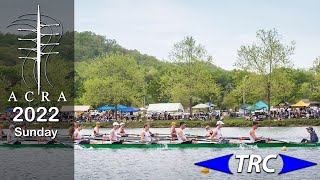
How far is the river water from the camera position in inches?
853

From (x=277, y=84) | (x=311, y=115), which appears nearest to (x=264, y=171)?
(x=311, y=115)

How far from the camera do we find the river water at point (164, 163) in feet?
71.1

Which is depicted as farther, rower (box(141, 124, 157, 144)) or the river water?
rower (box(141, 124, 157, 144))

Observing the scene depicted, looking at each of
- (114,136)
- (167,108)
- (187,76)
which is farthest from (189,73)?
(114,136)

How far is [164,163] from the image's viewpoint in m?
25.5

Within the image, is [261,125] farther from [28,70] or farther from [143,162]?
[143,162]

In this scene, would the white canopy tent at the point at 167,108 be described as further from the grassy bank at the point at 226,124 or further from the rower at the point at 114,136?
the rower at the point at 114,136

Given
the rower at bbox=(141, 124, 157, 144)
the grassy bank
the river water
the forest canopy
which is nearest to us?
the river water

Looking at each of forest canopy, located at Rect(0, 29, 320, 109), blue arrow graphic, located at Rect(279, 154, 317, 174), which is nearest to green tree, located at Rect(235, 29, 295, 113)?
forest canopy, located at Rect(0, 29, 320, 109)

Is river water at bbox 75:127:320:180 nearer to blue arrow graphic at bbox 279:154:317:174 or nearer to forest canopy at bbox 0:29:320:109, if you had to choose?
blue arrow graphic at bbox 279:154:317:174

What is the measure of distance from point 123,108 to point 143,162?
1690 inches

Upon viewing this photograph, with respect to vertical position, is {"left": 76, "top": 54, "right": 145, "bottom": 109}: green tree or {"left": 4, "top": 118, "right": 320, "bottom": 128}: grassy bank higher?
{"left": 76, "top": 54, "right": 145, "bottom": 109}: green tree

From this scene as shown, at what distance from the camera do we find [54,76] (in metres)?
59.1

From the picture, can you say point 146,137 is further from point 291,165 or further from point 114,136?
point 291,165
